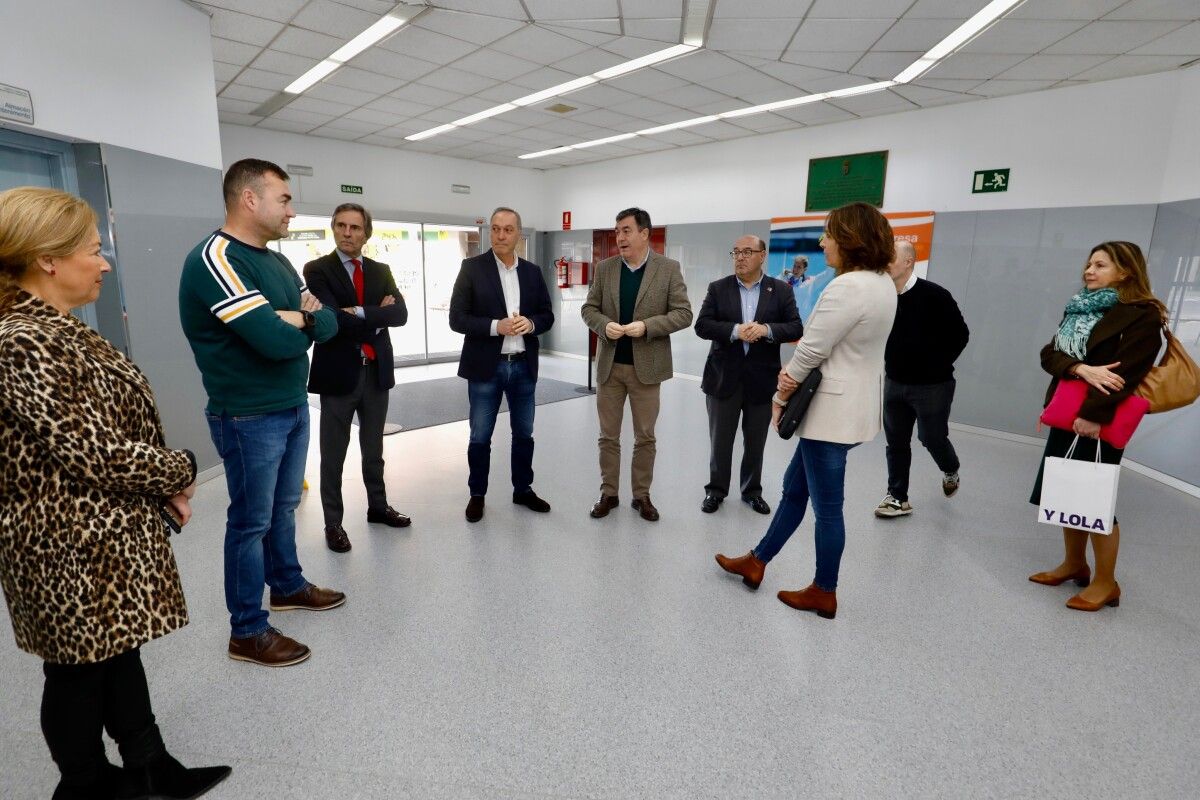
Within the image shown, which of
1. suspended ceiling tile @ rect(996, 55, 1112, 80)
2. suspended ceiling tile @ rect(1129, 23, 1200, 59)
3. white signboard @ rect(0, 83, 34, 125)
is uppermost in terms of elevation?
suspended ceiling tile @ rect(996, 55, 1112, 80)

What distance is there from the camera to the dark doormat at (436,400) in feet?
18.6

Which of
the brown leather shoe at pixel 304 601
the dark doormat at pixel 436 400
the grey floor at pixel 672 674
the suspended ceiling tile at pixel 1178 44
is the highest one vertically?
the suspended ceiling tile at pixel 1178 44

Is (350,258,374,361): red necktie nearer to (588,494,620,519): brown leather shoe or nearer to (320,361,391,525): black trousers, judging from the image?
(320,361,391,525): black trousers

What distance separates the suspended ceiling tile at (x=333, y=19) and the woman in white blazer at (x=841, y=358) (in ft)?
11.8

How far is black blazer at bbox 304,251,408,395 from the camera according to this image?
9.02 ft

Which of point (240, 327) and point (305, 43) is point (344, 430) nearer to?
point (240, 327)

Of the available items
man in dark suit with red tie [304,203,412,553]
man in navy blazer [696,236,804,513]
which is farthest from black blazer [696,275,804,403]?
man in dark suit with red tie [304,203,412,553]

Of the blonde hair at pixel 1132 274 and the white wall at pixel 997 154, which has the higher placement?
the white wall at pixel 997 154

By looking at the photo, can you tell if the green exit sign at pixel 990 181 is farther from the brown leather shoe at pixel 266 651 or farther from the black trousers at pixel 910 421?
the brown leather shoe at pixel 266 651

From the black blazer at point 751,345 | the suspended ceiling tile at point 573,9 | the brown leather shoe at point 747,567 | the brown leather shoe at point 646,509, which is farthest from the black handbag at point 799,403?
the suspended ceiling tile at point 573,9

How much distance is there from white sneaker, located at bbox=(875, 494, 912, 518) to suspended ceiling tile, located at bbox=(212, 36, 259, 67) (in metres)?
5.60

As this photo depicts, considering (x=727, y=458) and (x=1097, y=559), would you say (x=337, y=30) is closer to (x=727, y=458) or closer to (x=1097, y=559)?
(x=727, y=458)

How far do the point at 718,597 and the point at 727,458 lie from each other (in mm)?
1092

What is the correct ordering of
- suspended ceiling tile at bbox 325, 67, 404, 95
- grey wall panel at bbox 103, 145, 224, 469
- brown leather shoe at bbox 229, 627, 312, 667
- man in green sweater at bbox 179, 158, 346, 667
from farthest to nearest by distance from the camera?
suspended ceiling tile at bbox 325, 67, 404, 95, grey wall panel at bbox 103, 145, 224, 469, brown leather shoe at bbox 229, 627, 312, 667, man in green sweater at bbox 179, 158, 346, 667
